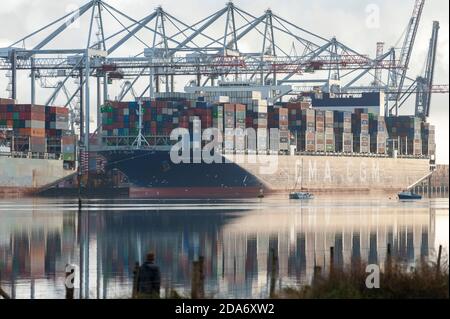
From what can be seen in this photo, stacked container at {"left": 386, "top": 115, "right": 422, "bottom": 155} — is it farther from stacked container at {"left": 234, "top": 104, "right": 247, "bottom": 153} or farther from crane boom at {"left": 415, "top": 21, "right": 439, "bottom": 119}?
stacked container at {"left": 234, "top": 104, "right": 247, "bottom": 153}

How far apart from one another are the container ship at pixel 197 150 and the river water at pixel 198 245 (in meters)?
30.1

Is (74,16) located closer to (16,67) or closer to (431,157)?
(16,67)

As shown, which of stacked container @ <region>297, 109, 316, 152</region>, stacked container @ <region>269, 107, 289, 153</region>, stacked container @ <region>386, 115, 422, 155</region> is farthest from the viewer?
stacked container @ <region>386, 115, 422, 155</region>

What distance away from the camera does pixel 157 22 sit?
359 feet

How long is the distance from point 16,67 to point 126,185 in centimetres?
1395

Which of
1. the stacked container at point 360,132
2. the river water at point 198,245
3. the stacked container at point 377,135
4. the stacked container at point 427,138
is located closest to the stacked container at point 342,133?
the stacked container at point 360,132

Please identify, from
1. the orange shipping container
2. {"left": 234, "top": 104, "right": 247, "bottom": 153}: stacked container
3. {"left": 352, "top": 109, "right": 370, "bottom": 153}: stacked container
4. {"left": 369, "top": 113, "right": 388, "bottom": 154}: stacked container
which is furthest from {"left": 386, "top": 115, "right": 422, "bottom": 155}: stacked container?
the orange shipping container

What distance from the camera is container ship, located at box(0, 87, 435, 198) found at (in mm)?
97875

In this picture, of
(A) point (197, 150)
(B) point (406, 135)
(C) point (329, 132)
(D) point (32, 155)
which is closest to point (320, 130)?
(C) point (329, 132)

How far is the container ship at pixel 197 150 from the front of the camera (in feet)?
321

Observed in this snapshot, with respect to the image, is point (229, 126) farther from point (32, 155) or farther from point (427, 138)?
point (427, 138)

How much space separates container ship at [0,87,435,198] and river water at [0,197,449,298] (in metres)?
30.1

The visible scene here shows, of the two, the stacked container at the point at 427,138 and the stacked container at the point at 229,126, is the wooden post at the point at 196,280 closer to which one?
the stacked container at the point at 229,126

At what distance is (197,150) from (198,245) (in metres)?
57.5
